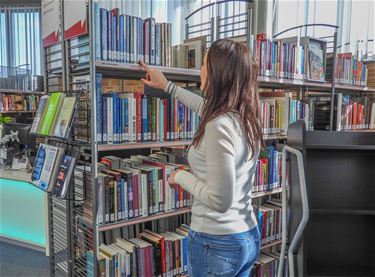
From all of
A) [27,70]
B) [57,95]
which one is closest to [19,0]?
[27,70]

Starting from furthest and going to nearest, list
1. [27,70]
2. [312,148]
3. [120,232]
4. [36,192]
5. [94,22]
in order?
[27,70] < [36,192] < [120,232] < [94,22] < [312,148]

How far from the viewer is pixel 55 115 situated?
1.73 meters

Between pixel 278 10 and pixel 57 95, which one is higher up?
pixel 278 10

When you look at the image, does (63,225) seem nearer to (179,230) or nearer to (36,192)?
(179,230)

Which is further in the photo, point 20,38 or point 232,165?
point 20,38

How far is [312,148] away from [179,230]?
3.39 feet

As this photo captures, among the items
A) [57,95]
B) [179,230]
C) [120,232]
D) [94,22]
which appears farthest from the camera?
[179,230]

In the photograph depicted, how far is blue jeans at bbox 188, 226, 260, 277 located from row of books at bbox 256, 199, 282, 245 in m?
Result: 1.28

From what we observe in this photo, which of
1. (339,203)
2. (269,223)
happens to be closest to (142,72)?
(339,203)

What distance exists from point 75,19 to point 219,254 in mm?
1294

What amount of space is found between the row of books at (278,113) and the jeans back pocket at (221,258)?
140 centimetres

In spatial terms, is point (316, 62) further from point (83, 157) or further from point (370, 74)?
point (83, 157)

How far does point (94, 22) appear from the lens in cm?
159

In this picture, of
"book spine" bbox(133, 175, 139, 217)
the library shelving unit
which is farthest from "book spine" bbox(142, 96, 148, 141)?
the library shelving unit
